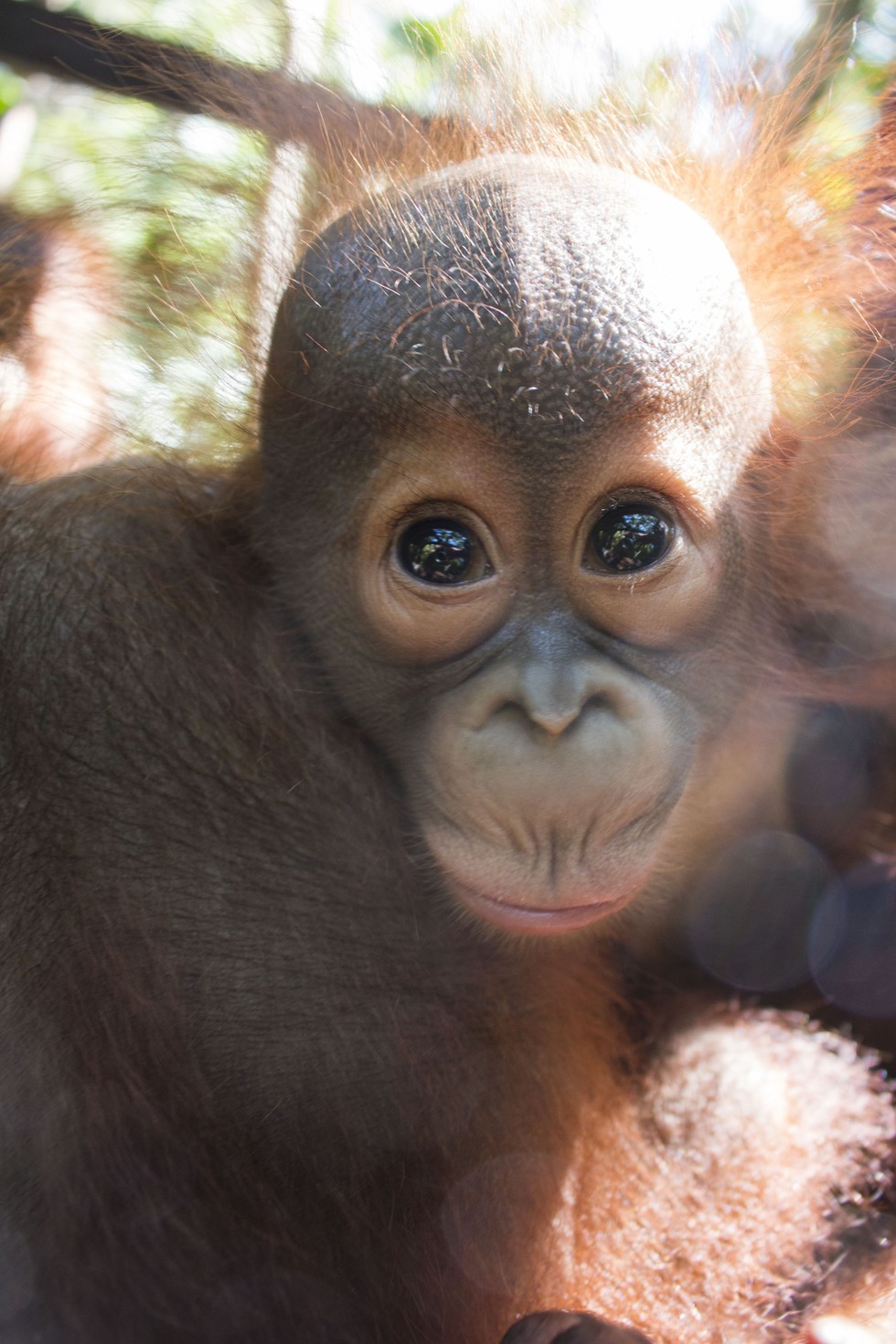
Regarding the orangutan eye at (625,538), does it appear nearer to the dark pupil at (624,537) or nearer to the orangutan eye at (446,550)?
the dark pupil at (624,537)

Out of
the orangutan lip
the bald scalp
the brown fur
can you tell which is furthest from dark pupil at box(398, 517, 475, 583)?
the orangutan lip

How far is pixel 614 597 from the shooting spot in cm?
201

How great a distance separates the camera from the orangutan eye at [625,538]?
2.01m

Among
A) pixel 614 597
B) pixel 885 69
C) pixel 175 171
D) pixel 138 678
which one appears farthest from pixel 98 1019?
pixel 885 69

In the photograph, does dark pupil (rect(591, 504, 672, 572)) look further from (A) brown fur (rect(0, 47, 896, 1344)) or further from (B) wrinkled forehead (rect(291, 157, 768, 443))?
(A) brown fur (rect(0, 47, 896, 1344))

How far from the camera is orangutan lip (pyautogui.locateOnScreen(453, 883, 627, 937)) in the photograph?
2.03 metres

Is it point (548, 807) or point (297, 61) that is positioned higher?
point (297, 61)

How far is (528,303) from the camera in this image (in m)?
1.89

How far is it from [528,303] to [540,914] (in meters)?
1.00

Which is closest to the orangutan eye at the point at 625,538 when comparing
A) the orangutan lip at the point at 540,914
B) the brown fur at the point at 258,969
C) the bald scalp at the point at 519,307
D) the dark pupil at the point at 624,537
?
the dark pupil at the point at 624,537

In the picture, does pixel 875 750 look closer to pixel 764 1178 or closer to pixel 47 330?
pixel 764 1178

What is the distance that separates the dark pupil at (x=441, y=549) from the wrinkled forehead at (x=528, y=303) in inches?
8.0

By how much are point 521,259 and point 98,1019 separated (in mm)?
1429

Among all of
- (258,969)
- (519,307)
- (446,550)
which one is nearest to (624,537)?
(446,550)
